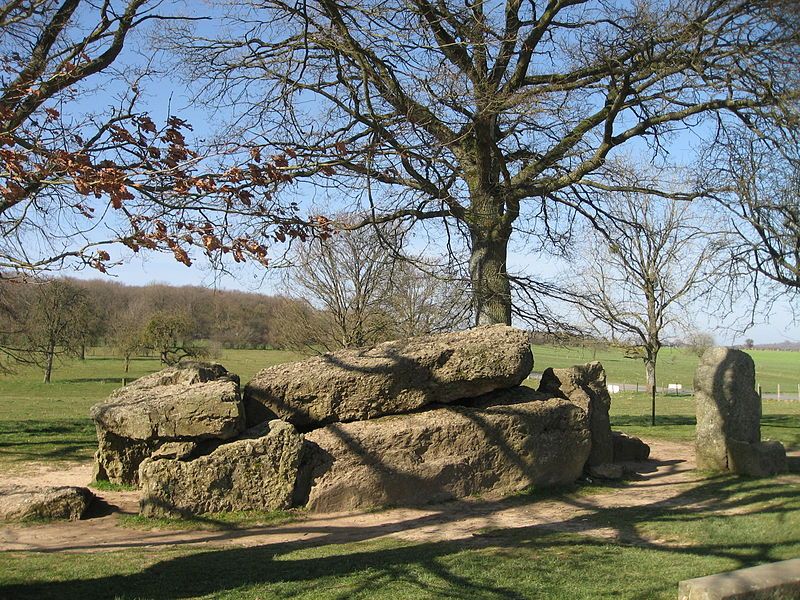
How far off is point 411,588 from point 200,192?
12.0ft

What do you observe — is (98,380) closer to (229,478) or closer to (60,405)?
(60,405)

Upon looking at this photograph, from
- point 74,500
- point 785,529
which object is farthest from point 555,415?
point 74,500

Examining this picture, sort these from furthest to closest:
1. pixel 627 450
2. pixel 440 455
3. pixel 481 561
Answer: pixel 627 450 < pixel 440 455 < pixel 481 561

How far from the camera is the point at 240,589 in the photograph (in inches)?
256

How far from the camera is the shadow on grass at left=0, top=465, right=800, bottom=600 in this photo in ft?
21.1

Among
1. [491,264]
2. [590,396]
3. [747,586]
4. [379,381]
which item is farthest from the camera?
[491,264]

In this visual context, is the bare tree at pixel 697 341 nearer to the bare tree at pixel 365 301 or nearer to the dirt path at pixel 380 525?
the bare tree at pixel 365 301

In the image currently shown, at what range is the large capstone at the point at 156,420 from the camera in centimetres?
1025

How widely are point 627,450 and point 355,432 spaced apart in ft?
18.5

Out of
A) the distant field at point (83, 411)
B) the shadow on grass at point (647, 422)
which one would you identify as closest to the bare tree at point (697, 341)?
the distant field at point (83, 411)

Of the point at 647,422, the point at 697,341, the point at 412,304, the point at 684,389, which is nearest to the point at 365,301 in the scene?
the point at 412,304

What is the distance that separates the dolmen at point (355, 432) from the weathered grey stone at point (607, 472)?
222 millimetres

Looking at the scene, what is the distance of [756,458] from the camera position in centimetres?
1145

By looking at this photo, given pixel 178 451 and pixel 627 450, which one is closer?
pixel 178 451
